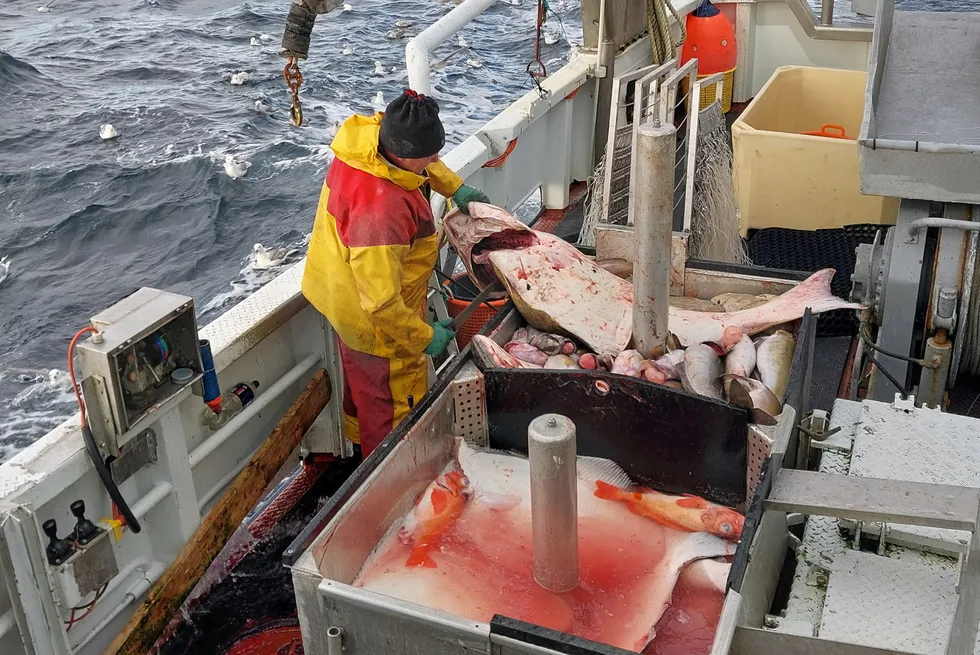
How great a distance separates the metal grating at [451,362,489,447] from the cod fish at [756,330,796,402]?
107cm

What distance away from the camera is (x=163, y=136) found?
1423 cm

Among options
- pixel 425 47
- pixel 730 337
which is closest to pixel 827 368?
pixel 730 337

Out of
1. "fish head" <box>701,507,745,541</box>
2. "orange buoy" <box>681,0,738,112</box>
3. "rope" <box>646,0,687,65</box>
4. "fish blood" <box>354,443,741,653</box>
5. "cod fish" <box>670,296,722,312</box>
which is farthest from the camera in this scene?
"orange buoy" <box>681,0,738,112</box>

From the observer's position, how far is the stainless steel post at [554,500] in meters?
2.54

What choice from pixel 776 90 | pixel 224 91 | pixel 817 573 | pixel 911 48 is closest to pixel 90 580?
pixel 817 573

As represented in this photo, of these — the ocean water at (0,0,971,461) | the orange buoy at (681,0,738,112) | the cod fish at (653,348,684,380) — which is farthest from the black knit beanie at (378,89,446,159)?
the ocean water at (0,0,971,461)

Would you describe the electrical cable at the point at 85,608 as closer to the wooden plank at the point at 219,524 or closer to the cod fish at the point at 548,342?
the wooden plank at the point at 219,524

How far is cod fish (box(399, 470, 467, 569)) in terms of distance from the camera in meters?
2.98

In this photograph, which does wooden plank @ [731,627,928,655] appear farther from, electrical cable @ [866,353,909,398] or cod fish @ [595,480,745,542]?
electrical cable @ [866,353,909,398]

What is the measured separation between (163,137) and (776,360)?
41.1 feet

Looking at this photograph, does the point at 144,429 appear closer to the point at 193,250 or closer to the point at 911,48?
the point at 911,48

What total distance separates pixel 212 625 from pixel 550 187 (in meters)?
4.11

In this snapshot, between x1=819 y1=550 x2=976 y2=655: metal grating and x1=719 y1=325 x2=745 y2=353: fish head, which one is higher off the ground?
x1=719 y1=325 x2=745 y2=353: fish head

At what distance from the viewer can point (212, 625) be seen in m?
3.78
